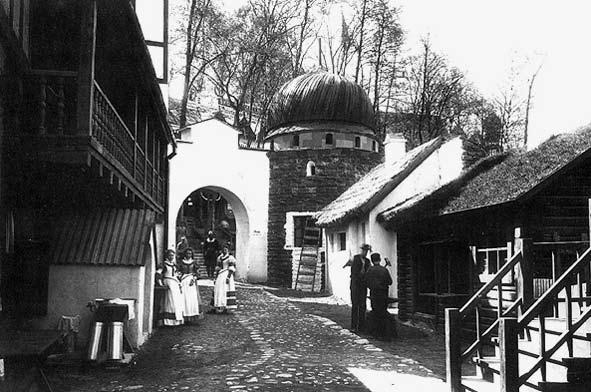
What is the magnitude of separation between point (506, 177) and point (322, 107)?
54.6ft

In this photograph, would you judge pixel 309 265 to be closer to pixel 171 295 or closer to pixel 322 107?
pixel 322 107

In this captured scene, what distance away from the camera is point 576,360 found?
656 cm

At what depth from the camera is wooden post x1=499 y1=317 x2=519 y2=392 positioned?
6.57 metres

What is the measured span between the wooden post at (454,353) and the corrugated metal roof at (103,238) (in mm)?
5324

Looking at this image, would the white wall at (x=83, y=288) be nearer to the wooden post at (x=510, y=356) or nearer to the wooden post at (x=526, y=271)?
the wooden post at (x=526, y=271)

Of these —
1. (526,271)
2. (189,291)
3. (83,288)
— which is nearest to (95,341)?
(83,288)

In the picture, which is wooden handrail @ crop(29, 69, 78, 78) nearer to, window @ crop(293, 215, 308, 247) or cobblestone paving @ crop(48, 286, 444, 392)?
cobblestone paving @ crop(48, 286, 444, 392)

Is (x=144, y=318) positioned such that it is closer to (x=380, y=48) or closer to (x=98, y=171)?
(x=98, y=171)

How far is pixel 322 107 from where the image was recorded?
2878 cm

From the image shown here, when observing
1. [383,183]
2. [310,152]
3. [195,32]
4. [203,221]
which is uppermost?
[195,32]

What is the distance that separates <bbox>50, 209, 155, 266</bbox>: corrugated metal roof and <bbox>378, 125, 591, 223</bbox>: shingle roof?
6.15 meters

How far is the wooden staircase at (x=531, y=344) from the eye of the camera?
6.58 metres

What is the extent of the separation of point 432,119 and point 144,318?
27967 millimetres

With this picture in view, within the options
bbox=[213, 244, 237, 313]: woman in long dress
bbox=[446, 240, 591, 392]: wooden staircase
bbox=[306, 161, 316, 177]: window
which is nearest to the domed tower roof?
bbox=[306, 161, 316, 177]: window
